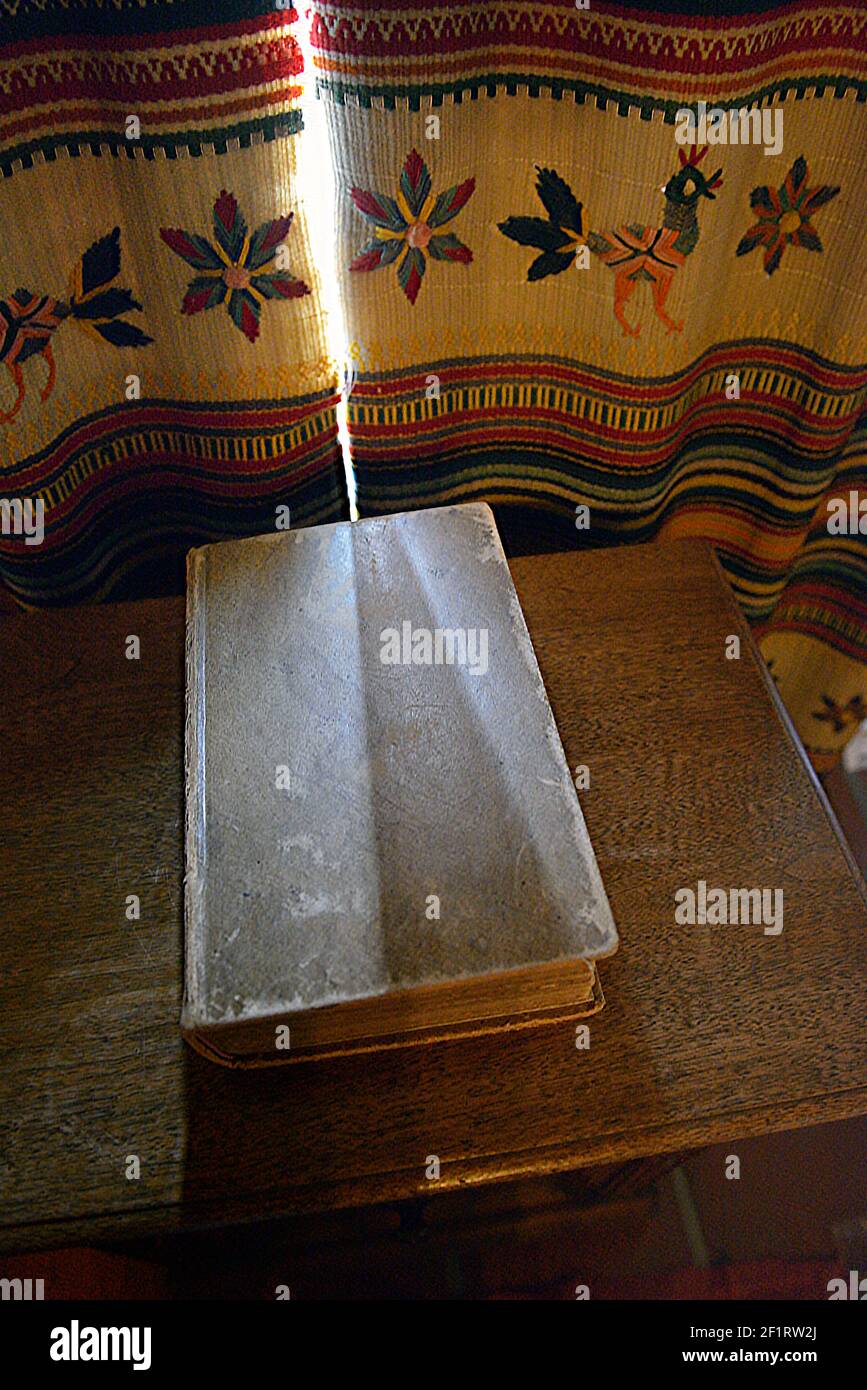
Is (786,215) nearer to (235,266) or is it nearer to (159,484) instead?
(235,266)

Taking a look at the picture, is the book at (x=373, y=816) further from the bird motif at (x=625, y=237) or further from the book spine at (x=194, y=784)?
the bird motif at (x=625, y=237)

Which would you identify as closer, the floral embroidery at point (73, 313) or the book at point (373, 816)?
the book at point (373, 816)

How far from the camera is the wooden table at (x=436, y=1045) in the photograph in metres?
Answer: 0.59

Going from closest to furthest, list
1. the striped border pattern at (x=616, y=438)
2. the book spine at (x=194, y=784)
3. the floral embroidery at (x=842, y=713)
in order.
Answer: the book spine at (x=194, y=784) < the striped border pattern at (x=616, y=438) < the floral embroidery at (x=842, y=713)

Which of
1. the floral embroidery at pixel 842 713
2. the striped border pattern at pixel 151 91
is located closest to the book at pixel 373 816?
the striped border pattern at pixel 151 91

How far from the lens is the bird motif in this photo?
2.43ft

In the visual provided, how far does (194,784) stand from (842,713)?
3.13 ft

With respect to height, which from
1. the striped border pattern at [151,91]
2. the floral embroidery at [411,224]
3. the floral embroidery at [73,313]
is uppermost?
the floral embroidery at [411,224]

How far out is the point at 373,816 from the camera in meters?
0.62

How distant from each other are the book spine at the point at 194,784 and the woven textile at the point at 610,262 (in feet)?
0.77

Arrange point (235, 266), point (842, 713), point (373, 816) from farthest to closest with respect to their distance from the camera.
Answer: point (842, 713), point (235, 266), point (373, 816)

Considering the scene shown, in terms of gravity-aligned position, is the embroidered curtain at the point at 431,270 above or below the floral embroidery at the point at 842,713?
above

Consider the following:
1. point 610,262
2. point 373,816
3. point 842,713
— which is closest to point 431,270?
point 610,262
